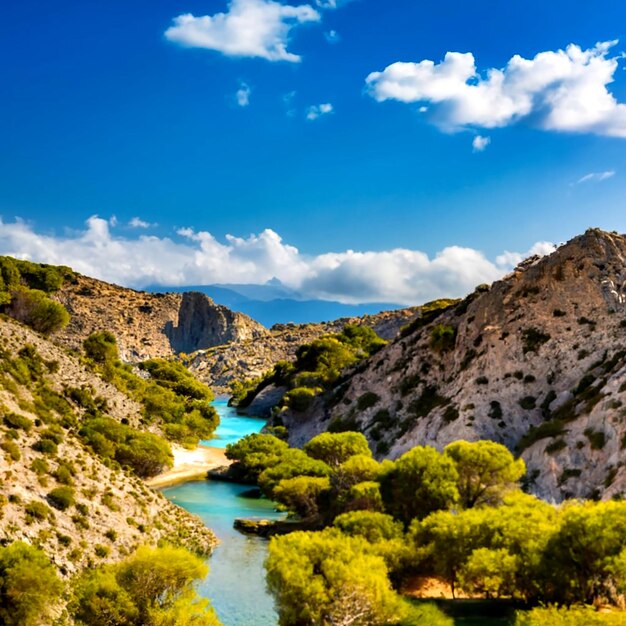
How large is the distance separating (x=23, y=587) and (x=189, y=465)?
60042 mm

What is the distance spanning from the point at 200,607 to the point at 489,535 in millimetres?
17562

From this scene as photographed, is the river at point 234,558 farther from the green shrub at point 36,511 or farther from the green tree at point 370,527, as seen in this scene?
the green shrub at point 36,511

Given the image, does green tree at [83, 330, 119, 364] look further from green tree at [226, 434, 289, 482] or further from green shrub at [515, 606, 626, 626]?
green shrub at [515, 606, 626, 626]

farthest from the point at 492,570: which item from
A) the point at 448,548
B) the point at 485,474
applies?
the point at 485,474

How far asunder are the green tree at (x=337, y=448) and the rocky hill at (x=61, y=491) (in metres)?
16.0

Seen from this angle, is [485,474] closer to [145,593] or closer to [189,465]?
[145,593]

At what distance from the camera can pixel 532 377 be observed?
68.9 metres

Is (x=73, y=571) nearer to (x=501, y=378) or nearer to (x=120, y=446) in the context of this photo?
(x=120, y=446)

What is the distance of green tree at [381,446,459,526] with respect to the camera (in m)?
45.9

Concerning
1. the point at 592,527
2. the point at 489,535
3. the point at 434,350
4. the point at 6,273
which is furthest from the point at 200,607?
the point at 6,273

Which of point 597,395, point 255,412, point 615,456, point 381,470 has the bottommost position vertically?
point 255,412

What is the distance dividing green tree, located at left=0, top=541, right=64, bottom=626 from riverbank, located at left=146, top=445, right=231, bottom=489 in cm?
4268

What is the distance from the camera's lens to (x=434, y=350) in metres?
86.5

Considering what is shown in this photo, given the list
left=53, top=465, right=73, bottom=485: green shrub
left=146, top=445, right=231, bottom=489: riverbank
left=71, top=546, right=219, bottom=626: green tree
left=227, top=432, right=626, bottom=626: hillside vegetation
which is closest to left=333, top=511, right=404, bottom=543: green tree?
left=227, top=432, right=626, bottom=626: hillside vegetation
